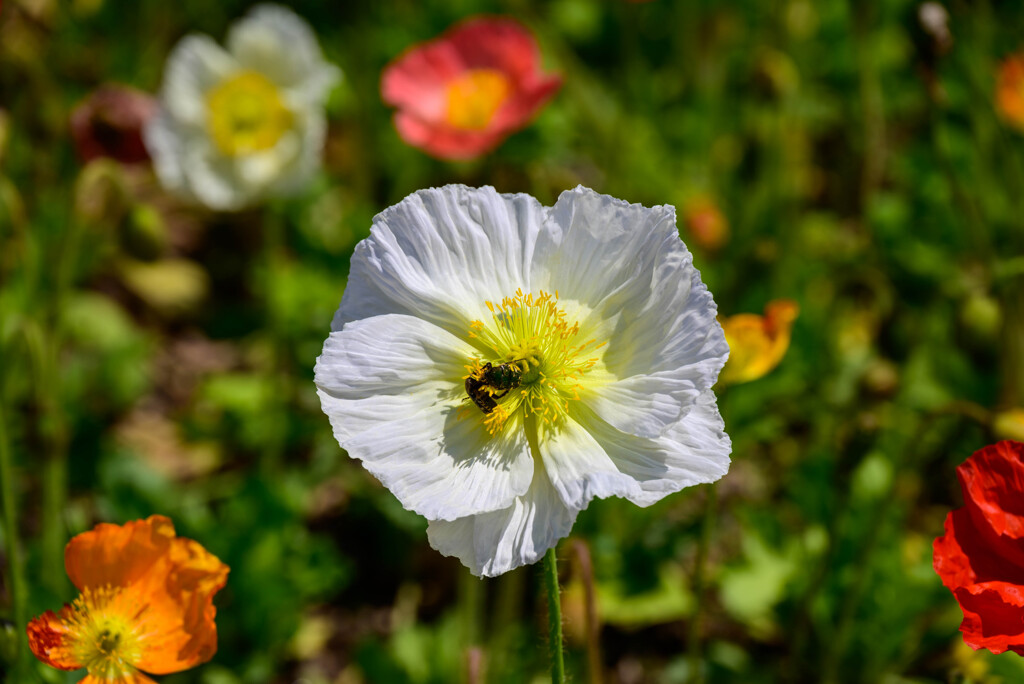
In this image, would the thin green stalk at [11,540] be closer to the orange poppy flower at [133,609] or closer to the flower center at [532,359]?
the orange poppy flower at [133,609]

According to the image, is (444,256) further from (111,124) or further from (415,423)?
(111,124)

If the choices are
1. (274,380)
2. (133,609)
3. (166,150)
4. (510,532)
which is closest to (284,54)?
(166,150)

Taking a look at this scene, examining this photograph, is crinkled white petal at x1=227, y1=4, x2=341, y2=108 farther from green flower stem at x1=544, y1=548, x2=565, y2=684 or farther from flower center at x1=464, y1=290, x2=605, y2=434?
green flower stem at x1=544, y1=548, x2=565, y2=684

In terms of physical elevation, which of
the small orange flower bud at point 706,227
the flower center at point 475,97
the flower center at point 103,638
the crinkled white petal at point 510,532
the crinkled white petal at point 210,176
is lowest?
the small orange flower bud at point 706,227

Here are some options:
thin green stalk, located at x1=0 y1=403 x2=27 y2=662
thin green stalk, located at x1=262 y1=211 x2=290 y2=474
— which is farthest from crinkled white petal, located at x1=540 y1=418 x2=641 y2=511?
thin green stalk, located at x1=262 y1=211 x2=290 y2=474

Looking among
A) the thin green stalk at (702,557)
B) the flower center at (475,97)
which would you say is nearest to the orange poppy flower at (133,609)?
the thin green stalk at (702,557)

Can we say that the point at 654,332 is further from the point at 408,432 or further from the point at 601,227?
the point at 408,432

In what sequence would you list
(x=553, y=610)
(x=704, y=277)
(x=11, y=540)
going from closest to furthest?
(x=553, y=610)
(x=11, y=540)
(x=704, y=277)
